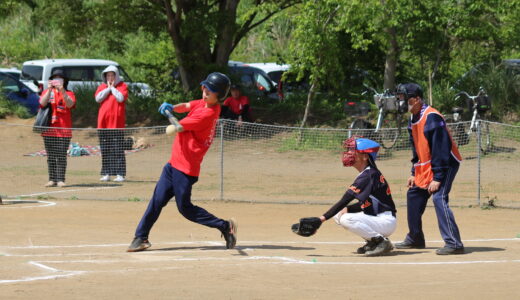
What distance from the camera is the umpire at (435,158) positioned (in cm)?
980

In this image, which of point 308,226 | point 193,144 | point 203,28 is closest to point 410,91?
point 308,226

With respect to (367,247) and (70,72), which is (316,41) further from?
(367,247)

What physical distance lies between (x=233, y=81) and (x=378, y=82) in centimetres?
421

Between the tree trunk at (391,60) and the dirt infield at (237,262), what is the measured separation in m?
10.9

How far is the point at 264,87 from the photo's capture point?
29.0 metres


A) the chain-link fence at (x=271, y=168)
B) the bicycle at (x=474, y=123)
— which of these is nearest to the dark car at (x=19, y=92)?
the chain-link fence at (x=271, y=168)

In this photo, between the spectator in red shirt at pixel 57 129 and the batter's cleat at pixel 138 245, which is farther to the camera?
the spectator in red shirt at pixel 57 129

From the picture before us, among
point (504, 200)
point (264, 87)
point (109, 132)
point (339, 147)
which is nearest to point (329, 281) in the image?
point (504, 200)

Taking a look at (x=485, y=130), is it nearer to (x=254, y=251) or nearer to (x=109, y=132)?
(x=109, y=132)

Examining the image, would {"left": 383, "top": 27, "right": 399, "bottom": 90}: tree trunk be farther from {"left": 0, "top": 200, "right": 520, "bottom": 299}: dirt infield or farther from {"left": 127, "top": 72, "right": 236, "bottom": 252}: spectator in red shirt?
{"left": 127, "top": 72, "right": 236, "bottom": 252}: spectator in red shirt

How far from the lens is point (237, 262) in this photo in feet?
30.1

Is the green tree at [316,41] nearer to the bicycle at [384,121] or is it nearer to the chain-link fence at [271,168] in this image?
the bicycle at [384,121]

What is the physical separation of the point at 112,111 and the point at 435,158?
29.2 ft

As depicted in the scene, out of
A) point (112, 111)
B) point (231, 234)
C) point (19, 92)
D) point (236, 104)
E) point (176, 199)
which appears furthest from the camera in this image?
point (19, 92)
